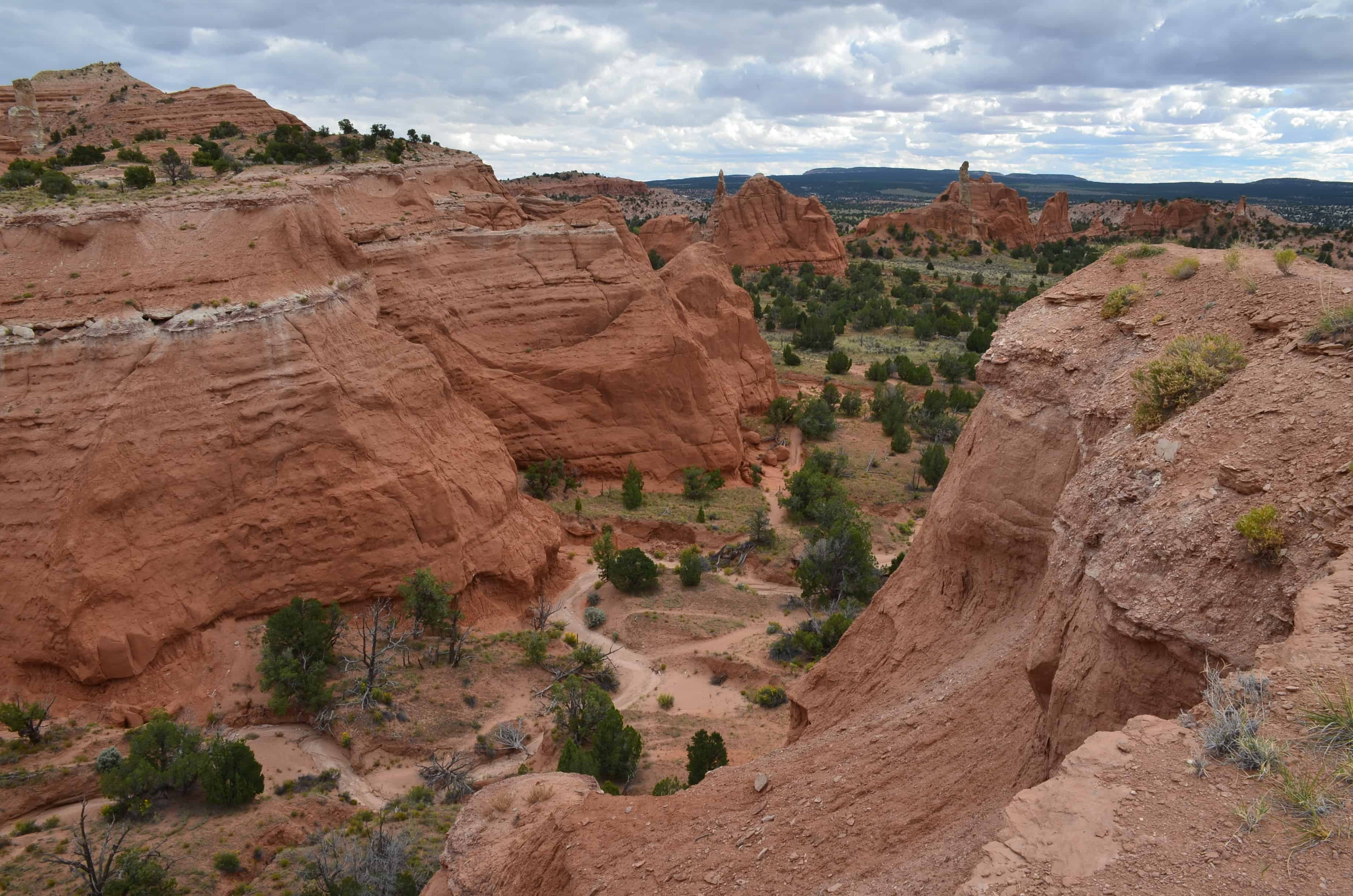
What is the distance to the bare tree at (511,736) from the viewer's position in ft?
59.2

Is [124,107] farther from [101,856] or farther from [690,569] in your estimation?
[101,856]

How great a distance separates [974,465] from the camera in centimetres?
1118

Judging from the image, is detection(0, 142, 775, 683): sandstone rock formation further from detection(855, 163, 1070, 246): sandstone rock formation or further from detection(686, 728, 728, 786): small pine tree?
detection(855, 163, 1070, 246): sandstone rock formation

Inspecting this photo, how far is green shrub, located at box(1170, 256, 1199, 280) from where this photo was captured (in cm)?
1018

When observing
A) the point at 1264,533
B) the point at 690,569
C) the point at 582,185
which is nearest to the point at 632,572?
the point at 690,569

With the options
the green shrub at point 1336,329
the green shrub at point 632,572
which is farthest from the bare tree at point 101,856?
the green shrub at point 1336,329

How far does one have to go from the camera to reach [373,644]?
18.4 m

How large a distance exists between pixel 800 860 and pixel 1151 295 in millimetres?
8064

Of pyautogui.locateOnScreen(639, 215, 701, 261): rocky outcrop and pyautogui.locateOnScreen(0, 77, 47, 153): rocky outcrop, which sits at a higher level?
pyautogui.locateOnScreen(0, 77, 47, 153): rocky outcrop

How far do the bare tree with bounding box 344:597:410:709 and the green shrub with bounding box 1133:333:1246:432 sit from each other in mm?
15318

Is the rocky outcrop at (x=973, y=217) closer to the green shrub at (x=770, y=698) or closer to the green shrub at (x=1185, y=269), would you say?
the green shrub at (x=770, y=698)

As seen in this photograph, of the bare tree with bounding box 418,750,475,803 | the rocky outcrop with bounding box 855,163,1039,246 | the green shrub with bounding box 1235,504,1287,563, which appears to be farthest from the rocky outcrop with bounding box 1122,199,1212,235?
the green shrub with bounding box 1235,504,1287,563

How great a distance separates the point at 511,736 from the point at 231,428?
32.0ft

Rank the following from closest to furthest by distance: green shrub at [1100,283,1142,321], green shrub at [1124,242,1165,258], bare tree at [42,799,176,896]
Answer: green shrub at [1100,283,1142,321] → green shrub at [1124,242,1165,258] → bare tree at [42,799,176,896]
